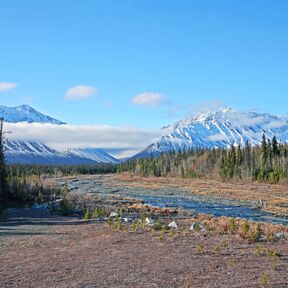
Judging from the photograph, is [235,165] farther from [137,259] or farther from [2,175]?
[137,259]

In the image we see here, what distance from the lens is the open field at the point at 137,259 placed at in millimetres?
13586

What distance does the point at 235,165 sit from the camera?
115 meters

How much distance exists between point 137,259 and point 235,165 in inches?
3957

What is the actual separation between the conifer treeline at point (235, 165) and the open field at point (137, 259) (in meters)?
81.0

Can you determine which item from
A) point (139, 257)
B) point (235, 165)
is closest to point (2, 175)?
point (139, 257)

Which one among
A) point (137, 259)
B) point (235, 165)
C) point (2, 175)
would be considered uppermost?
point (235, 165)

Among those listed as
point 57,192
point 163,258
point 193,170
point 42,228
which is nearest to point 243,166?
point 193,170

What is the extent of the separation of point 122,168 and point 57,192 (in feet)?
403

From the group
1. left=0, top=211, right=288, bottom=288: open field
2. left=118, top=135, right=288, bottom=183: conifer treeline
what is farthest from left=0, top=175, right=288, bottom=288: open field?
left=118, top=135, right=288, bottom=183: conifer treeline

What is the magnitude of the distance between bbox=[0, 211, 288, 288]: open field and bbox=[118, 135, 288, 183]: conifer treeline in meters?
81.0

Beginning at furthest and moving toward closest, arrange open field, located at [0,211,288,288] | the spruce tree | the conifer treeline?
the conifer treeline → the spruce tree → open field, located at [0,211,288,288]

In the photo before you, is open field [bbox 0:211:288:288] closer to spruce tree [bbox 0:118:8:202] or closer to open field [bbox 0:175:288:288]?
open field [bbox 0:175:288:288]

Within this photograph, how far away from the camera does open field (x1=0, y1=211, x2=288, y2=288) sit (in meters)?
13.6

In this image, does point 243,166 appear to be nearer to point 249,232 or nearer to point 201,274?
point 249,232
